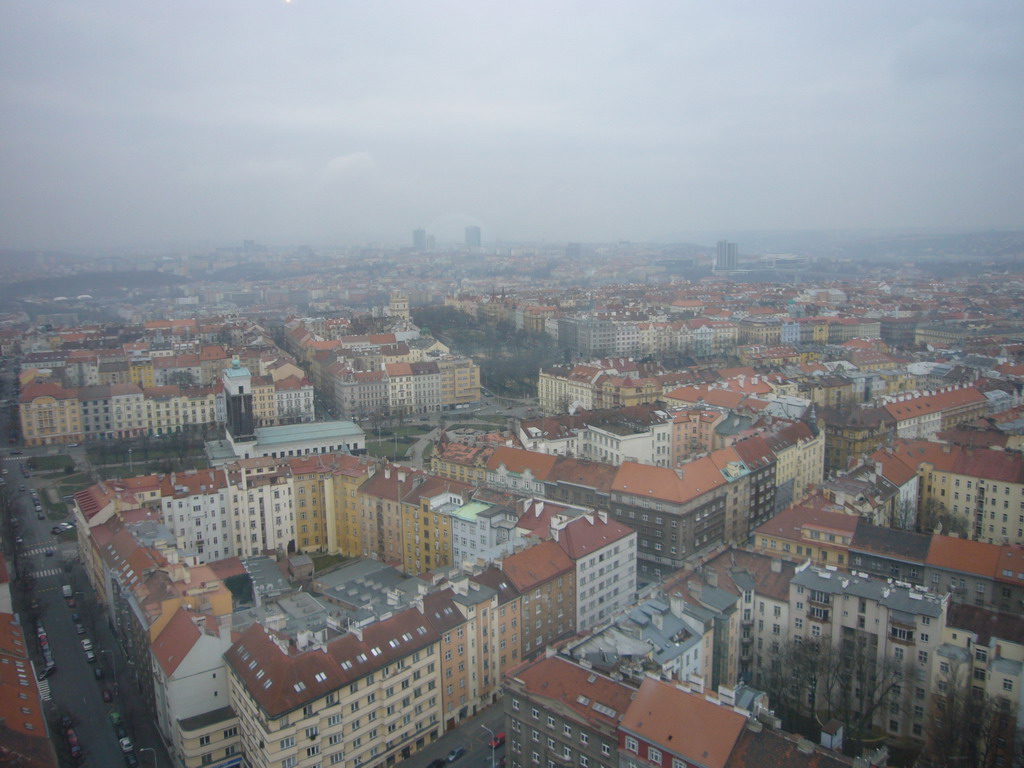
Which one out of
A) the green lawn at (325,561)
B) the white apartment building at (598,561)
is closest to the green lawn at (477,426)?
the green lawn at (325,561)

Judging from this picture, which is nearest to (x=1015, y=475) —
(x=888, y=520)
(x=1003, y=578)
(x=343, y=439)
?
(x=888, y=520)

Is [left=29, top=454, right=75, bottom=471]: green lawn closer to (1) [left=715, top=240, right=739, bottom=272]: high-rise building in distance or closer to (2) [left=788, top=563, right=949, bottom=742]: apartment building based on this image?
(2) [left=788, top=563, right=949, bottom=742]: apartment building

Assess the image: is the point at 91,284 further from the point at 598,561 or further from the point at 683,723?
the point at 683,723

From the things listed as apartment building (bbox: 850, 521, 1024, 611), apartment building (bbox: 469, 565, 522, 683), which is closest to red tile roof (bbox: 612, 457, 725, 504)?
apartment building (bbox: 850, 521, 1024, 611)

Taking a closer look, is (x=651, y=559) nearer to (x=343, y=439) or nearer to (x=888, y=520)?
(x=888, y=520)

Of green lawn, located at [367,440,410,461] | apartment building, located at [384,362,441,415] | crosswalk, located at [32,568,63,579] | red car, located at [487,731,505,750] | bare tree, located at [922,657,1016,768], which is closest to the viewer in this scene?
bare tree, located at [922,657,1016,768]
